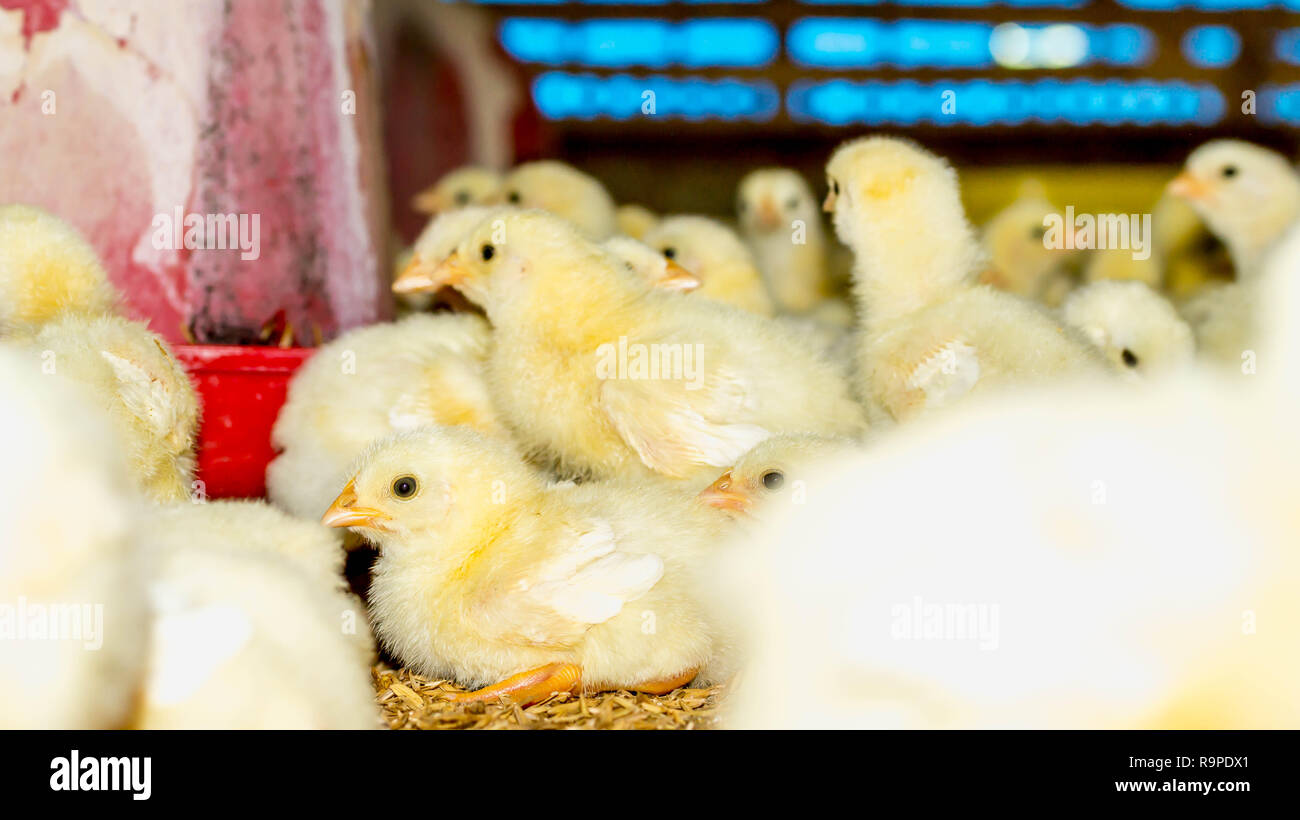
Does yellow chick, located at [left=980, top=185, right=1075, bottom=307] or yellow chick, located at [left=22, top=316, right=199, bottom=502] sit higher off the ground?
yellow chick, located at [left=980, top=185, right=1075, bottom=307]

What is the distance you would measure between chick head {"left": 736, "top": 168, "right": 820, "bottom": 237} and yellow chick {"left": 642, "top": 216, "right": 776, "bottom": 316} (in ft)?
3.05

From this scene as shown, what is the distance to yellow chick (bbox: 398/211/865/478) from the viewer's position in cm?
254

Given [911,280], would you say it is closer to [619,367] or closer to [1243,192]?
[619,367]

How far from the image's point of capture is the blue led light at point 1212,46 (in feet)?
20.9

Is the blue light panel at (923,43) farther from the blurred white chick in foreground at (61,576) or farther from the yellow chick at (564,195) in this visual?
the blurred white chick in foreground at (61,576)

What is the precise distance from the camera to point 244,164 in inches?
122

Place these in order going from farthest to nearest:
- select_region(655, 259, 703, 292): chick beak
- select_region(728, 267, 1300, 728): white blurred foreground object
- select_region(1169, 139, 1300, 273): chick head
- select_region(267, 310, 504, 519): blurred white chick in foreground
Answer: select_region(1169, 139, 1300, 273): chick head → select_region(655, 259, 703, 292): chick beak → select_region(267, 310, 504, 519): blurred white chick in foreground → select_region(728, 267, 1300, 728): white blurred foreground object

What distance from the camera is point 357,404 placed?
2703 millimetres

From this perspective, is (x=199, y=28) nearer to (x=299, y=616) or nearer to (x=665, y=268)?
(x=665, y=268)

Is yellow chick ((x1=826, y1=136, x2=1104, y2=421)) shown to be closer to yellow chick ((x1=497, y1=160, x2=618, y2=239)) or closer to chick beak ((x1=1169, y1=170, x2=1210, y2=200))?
yellow chick ((x1=497, y1=160, x2=618, y2=239))

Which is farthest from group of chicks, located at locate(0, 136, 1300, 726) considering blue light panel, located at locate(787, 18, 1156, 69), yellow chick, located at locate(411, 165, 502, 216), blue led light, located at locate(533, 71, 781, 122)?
blue led light, located at locate(533, 71, 781, 122)

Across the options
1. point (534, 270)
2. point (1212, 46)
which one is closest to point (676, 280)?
point (534, 270)

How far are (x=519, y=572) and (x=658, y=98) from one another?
511 centimetres

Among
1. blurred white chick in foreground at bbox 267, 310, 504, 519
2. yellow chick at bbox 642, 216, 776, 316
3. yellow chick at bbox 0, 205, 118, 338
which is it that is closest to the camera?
yellow chick at bbox 0, 205, 118, 338
